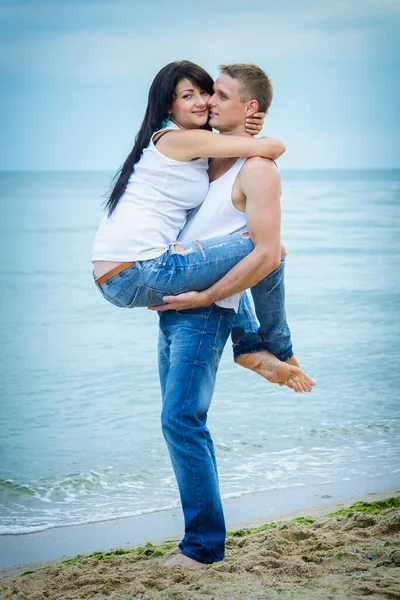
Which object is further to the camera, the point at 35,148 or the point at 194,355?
the point at 35,148

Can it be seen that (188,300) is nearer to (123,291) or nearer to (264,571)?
(123,291)

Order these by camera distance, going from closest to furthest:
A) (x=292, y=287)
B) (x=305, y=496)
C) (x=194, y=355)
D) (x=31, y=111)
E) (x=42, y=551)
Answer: (x=194, y=355) < (x=42, y=551) < (x=305, y=496) < (x=292, y=287) < (x=31, y=111)

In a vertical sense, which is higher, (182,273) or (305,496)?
(182,273)

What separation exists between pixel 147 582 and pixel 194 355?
2.79 ft

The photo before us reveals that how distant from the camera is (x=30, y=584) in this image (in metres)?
3.58

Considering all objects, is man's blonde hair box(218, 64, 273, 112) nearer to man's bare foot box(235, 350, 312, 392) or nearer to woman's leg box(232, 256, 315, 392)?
woman's leg box(232, 256, 315, 392)

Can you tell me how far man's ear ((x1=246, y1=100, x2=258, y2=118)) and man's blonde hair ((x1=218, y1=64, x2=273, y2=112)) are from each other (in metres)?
0.02

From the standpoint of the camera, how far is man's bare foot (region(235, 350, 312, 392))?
3812 mm

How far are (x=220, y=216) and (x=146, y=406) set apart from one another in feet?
13.9

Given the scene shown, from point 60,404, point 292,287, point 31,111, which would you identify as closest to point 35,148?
point 31,111

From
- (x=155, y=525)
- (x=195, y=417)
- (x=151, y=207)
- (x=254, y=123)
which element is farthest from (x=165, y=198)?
(x=155, y=525)

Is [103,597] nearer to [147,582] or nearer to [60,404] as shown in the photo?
[147,582]

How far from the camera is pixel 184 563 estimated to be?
3400 millimetres

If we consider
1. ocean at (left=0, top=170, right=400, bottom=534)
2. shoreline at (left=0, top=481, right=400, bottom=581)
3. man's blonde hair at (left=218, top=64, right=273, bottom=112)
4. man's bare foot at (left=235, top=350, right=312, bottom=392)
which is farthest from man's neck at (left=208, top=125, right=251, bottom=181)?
ocean at (left=0, top=170, right=400, bottom=534)
